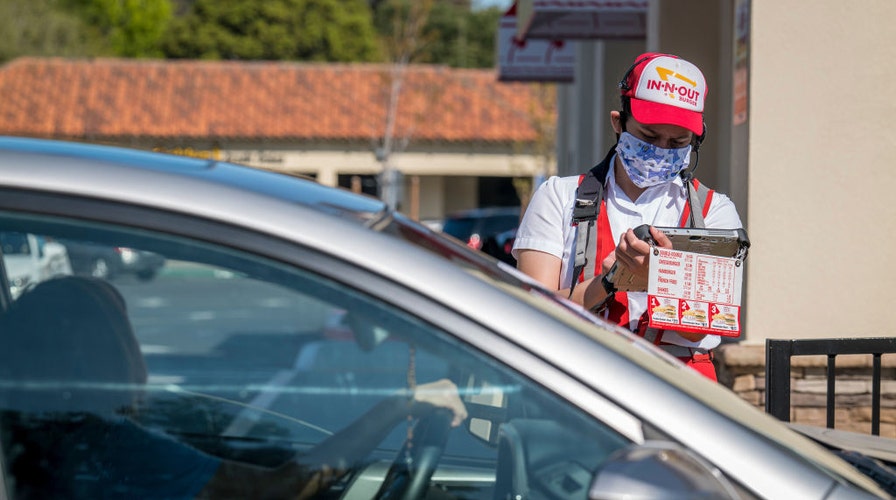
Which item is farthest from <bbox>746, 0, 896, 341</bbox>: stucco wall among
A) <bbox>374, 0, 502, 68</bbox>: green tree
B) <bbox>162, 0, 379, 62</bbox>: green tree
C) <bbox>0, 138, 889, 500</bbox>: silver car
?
<bbox>374, 0, 502, 68</bbox>: green tree

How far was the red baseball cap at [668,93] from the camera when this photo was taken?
2.87m

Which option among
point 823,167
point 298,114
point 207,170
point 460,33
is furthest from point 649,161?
point 460,33

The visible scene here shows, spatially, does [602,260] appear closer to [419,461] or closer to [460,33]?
[419,461]

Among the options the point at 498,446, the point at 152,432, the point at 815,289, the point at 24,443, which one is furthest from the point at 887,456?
the point at 815,289

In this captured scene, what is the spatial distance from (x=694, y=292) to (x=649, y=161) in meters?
0.38

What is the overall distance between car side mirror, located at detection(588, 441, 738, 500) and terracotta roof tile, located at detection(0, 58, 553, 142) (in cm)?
3236

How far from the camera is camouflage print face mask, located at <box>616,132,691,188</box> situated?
116 inches

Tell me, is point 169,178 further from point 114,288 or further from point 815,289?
point 815,289

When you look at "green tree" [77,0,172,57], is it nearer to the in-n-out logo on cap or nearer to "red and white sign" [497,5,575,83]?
"red and white sign" [497,5,575,83]

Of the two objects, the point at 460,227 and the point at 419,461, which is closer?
the point at 419,461

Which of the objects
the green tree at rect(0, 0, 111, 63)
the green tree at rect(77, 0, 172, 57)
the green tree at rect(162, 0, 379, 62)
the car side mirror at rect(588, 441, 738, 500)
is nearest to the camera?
the car side mirror at rect(588, 441, 738, 500)

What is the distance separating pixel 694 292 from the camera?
2.76m

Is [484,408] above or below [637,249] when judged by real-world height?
below

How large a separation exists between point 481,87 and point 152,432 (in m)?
35.9
